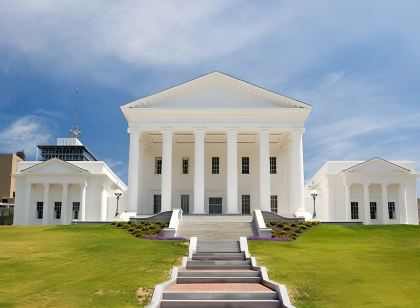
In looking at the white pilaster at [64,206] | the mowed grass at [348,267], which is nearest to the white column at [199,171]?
the mowed grass at [348,267]

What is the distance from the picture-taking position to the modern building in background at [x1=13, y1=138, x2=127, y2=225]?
53.9 metres

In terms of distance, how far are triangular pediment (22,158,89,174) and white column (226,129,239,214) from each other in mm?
17532

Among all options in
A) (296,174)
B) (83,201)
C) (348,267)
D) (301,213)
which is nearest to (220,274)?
(348,267)

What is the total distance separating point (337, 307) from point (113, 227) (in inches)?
933

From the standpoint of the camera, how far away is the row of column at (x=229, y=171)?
4575 cm

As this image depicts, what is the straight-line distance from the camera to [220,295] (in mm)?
18562

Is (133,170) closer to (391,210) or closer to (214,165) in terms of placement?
(214,165)

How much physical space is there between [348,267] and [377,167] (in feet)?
109

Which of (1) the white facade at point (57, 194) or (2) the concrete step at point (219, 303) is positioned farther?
(1) the white facade at point (57, 194)

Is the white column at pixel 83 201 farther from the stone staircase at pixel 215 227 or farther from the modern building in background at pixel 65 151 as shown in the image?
the modern building in background at pixel 65 151

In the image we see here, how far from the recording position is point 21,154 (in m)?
92.5

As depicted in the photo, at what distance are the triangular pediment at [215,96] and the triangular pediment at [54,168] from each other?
12.0 meters

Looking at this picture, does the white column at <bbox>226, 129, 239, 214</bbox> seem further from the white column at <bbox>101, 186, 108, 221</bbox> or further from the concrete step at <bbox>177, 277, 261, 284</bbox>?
the concrete step at <bbox>177, 277, 261, 284</bbox>

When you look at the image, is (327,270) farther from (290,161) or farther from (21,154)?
(21,154)
